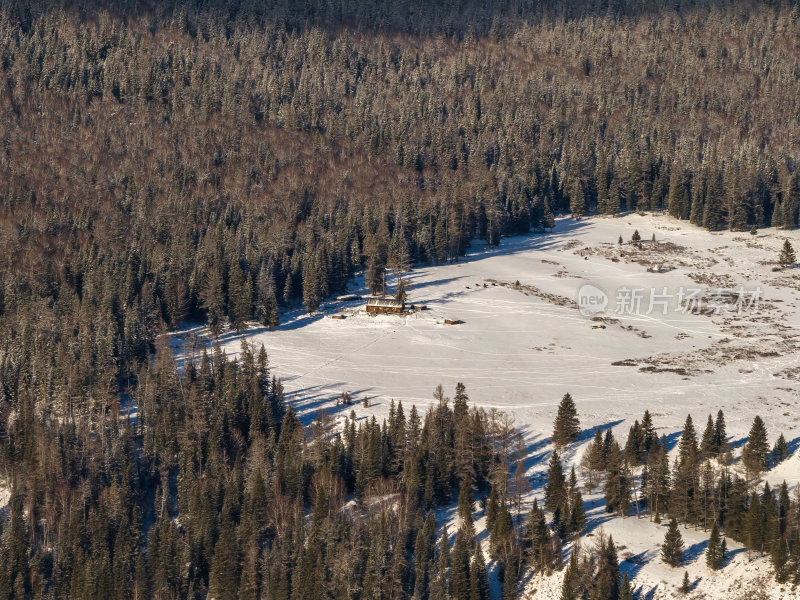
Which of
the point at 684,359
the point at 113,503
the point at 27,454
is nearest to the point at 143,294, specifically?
the point at 27,454

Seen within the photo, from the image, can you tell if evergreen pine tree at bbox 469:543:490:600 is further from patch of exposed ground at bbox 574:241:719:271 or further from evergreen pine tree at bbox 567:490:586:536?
patch of exposed ground at bbox 574:241:719:271

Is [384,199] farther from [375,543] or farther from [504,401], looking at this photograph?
[375,543]

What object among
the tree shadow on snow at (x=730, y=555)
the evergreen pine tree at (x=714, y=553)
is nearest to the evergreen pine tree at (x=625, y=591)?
the evergreen pine tree at (x=714, y=553)

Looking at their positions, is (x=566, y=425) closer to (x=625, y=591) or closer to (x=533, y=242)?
(x=625, y=591)

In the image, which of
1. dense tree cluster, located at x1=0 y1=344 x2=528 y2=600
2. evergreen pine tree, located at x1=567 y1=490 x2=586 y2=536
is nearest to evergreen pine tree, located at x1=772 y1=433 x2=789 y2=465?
evergreen pine tree, located at x1=567 y1=490 x2=586 y2=536

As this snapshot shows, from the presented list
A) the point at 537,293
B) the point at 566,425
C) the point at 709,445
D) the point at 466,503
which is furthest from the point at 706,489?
the point at 537,293
